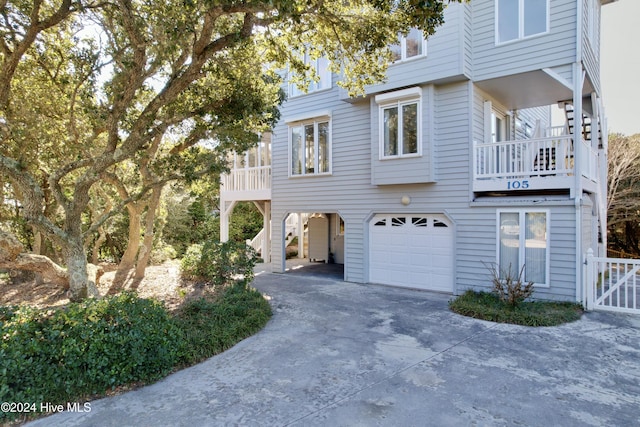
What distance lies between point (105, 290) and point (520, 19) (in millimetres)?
11679

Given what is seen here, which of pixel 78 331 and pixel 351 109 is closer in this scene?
pixel 78 331

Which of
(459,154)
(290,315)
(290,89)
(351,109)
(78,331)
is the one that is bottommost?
(290,315)

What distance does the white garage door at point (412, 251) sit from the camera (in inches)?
368

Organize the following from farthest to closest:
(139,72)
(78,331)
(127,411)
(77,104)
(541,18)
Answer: (77,104), (541,18), (139,72), (78,331), (127,411)

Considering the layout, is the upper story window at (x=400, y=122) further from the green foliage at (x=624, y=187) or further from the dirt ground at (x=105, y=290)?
the green foliage at (x=624, y=187)

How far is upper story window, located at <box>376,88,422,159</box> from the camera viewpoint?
30.5 ft

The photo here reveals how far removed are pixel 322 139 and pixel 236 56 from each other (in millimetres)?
4375

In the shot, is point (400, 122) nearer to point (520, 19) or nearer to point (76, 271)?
point (520, 19)

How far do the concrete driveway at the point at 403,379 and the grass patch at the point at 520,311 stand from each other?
263 millimetres

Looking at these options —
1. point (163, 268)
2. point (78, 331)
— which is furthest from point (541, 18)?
point (163, 268)

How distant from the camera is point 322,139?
11633 mm

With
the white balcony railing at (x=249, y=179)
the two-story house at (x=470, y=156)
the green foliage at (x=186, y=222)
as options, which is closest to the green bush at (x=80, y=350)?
the two-story house at (x=470, y=156)

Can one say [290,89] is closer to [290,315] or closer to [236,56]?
[236,56]

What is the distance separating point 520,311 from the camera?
23.2 ft
